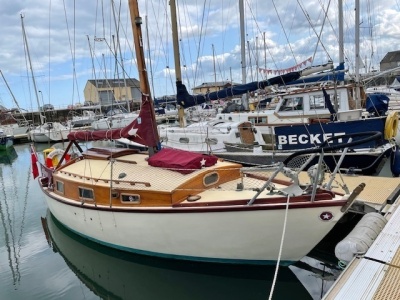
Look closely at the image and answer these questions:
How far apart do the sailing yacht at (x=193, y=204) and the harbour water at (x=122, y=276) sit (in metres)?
0.34

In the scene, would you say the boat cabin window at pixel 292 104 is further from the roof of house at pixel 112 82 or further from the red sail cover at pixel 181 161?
the red sail cover at pixel 181 161

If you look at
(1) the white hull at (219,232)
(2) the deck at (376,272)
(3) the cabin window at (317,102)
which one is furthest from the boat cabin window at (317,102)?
(1) the white hull at (219,232)

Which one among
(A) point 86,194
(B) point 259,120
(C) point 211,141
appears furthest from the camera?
(B) point 259,120

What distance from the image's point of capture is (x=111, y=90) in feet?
75.4

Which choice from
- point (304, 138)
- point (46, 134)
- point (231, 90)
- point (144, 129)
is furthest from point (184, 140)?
point (46, 134)

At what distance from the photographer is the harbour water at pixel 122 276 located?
20.7 feet

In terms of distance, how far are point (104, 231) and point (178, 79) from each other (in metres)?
7.20

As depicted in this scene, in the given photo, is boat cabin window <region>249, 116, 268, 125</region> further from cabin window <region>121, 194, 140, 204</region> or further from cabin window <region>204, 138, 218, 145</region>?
cabin window <region>121, 194, 140, 204</region>

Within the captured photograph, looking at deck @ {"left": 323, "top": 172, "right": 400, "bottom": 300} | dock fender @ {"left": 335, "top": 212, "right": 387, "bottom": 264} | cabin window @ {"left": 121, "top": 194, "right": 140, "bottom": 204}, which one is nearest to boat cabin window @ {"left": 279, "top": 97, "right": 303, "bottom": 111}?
deck @ {"left": 323, "top": 172, "right": 400, "bottom": 300}

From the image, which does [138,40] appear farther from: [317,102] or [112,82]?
[112,82]

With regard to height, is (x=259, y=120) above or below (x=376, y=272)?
above

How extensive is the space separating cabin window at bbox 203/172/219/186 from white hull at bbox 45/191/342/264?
1081 millimetres

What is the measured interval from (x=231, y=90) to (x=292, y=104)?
2830mm

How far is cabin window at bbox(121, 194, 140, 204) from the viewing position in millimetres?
6905
